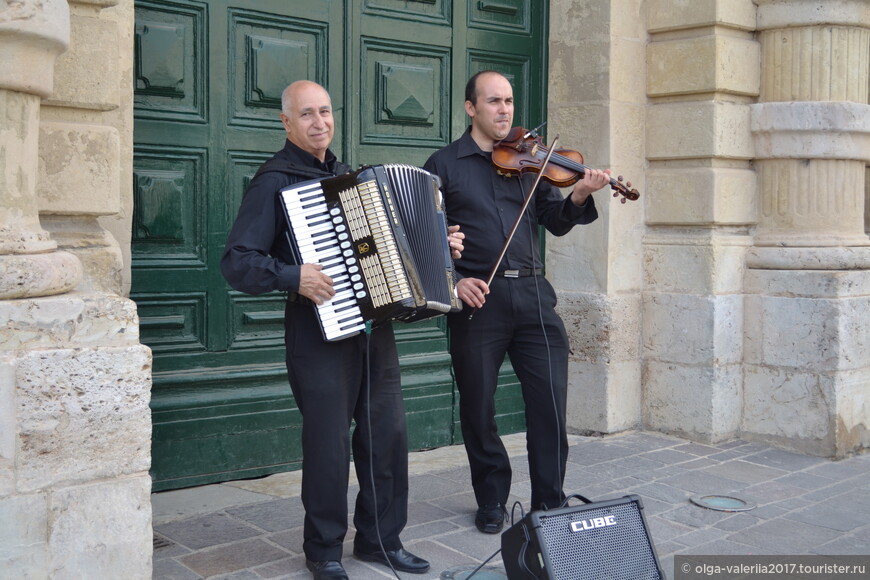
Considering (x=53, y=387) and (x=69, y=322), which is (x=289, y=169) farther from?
(x=53, y=387)

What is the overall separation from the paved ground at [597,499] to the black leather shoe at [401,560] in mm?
34

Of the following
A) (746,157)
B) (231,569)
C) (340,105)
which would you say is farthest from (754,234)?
(231,569)

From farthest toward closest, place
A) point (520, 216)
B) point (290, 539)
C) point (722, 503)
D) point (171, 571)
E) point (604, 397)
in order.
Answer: point (604, 397) < point (722, 503) < point (290, 539) < point (520, 216) < point (171, 571)

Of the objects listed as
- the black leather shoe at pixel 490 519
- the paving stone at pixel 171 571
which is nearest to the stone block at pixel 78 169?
the paving stone at pixel 171 571

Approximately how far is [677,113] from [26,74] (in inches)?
157

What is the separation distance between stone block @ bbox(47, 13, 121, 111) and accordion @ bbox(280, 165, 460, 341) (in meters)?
0.85

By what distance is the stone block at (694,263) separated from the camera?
5.92 meters

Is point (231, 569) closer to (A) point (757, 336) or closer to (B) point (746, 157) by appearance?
(A) point (757, 336)

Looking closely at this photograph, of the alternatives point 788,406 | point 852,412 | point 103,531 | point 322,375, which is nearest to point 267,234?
point 322,375

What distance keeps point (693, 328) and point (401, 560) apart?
2848 millimetres

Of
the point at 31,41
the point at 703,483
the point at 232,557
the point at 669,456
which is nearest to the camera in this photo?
the point at 31,41

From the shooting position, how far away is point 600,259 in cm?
604

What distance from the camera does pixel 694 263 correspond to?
598 centimetres

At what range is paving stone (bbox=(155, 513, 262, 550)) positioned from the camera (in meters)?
4.09
